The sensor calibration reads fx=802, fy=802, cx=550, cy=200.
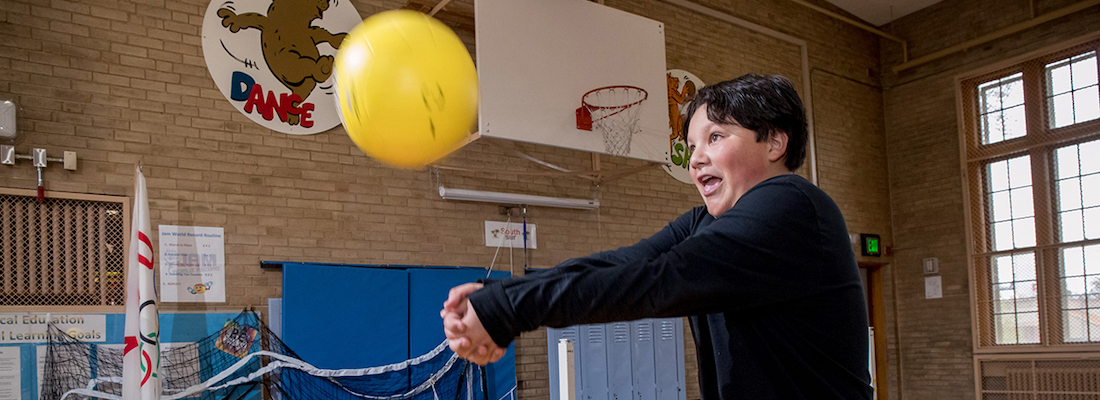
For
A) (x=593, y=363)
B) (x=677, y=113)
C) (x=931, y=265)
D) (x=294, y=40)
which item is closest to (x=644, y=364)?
(x=593, y=363)

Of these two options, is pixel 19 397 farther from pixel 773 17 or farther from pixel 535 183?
pixel 773 17

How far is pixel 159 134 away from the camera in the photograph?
6277 mm

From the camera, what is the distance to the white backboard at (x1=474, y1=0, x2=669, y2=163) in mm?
6531

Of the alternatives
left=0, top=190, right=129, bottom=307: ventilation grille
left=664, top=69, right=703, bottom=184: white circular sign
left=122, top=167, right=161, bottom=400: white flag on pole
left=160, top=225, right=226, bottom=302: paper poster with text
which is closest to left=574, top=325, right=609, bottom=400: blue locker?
left=664, top=69, right=703, bottom=184: white circular sign

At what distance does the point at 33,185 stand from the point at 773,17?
879 cm

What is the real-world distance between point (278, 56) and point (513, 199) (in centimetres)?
251

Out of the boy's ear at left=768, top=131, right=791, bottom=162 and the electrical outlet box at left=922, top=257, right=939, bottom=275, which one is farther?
the electrical outlet box at left=922, top=257, right=939, bottom=275

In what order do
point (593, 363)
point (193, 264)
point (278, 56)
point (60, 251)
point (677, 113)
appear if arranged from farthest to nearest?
point (677, 113) < point (593, 363) < point (278, 56) < point (193, 264) < point (60, 251)

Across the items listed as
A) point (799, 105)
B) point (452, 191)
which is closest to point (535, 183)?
point (452, 191)

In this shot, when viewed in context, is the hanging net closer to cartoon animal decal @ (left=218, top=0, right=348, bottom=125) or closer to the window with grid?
cartoon animal decal @ (left=218, top=0, right=348, bottom=125)

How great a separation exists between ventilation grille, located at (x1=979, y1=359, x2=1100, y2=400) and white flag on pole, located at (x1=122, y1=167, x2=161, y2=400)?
387 inches

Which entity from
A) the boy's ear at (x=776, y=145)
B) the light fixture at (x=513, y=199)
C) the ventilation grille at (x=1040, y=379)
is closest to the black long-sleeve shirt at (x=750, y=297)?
the boy's ear at (x=776, y=145)

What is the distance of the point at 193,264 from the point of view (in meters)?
6.23

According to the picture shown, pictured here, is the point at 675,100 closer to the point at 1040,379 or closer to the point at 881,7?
the point at 881,7
